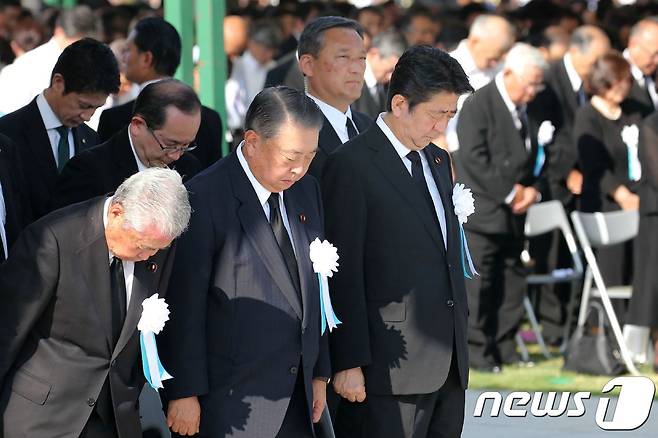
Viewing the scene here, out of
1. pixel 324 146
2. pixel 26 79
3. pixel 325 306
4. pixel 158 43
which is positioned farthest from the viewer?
pixel 26 79

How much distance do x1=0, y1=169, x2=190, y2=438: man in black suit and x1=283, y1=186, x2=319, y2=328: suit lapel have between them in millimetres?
477

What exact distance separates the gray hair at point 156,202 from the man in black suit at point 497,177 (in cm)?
515

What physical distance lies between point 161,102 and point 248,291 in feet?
3.67

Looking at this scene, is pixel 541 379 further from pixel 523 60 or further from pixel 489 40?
pixel 489 40

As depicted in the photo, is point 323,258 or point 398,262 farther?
point 398,262

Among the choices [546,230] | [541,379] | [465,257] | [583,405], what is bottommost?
[541,379]

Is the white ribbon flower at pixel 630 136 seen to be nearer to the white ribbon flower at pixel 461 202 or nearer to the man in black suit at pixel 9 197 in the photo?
the white ribbon flower at pixel 461 202

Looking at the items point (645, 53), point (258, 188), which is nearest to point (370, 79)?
point (645, 53)

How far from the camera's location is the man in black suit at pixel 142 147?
212 inches

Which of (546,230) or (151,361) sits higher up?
(151,361)

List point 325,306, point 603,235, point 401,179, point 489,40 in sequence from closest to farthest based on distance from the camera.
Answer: point 325,306 → point 401,179 → point 603,235 → point 489,40

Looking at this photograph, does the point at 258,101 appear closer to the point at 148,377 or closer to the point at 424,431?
the point at 148,377

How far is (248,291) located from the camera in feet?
15.0

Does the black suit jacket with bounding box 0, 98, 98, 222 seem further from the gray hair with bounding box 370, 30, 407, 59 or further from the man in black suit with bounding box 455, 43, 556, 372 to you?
the gray hair with bounding box 370, 30, 407, 59
